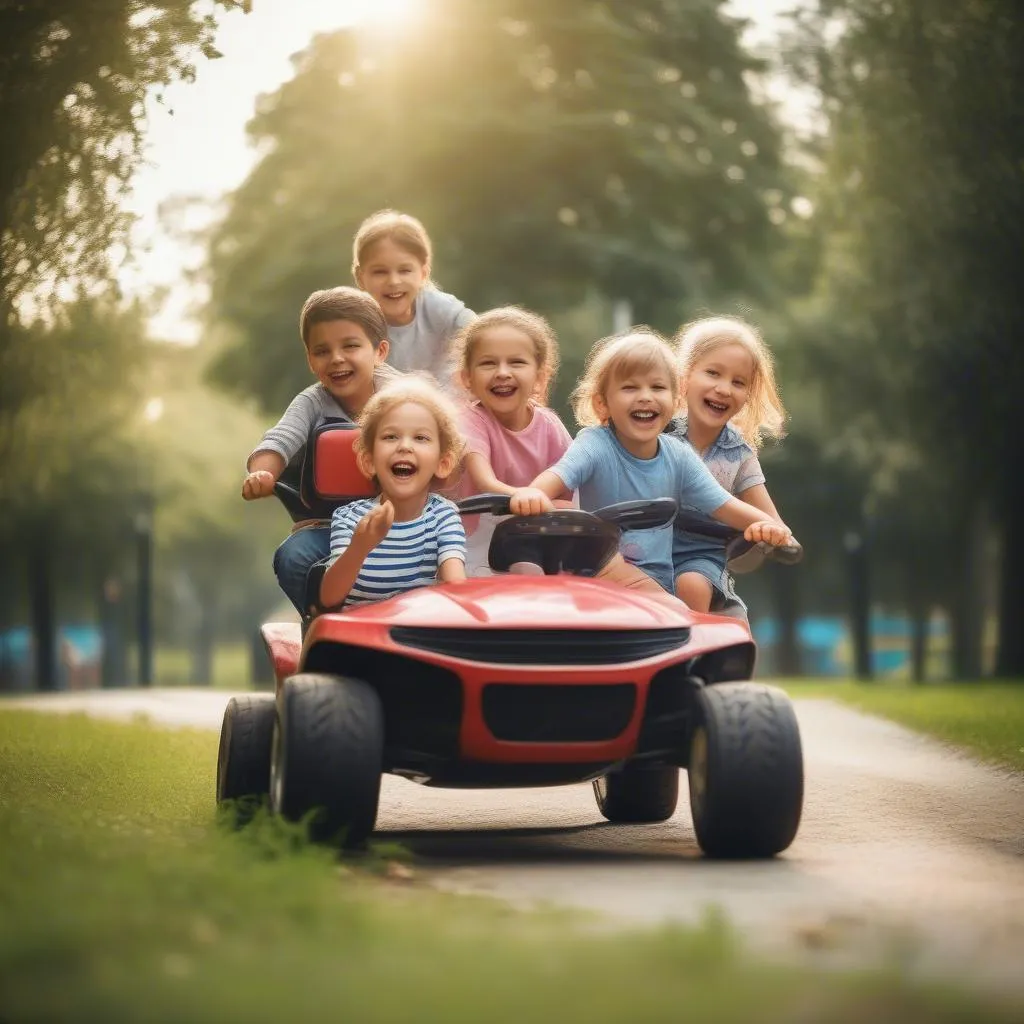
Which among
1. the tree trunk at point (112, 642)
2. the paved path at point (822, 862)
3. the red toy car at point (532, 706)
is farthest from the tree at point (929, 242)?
the tree trunk at point (112, 642)

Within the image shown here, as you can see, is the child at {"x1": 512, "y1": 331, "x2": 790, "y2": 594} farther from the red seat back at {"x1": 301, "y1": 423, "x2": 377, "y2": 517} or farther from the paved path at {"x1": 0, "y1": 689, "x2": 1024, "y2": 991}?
the paved path at {"x1": 0, "y1": 689, "x2": 1024, "y2": 991}

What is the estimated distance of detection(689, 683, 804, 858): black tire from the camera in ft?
21.3

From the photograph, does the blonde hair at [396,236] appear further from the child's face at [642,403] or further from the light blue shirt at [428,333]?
the child's face at [642,403]

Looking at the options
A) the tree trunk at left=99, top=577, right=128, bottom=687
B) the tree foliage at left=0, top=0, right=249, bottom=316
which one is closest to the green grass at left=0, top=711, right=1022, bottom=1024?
the tree foliage at left=0, top=0, right=249, bottom=316

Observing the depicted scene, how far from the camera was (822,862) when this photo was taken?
6.75 meters

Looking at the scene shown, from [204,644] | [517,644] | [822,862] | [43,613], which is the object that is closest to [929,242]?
[822,862]

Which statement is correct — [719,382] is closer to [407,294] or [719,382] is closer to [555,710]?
[407,294]

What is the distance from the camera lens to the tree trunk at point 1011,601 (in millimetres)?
26953

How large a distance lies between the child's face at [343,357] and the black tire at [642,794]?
78.1 inches

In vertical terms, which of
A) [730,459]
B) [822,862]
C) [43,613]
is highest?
[730,459]

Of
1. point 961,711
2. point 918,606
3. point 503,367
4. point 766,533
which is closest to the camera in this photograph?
point 766,533

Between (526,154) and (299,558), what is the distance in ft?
62.2

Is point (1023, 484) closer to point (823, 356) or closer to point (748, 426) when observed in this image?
point (823, 356)

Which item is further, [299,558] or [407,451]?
[299,558]
